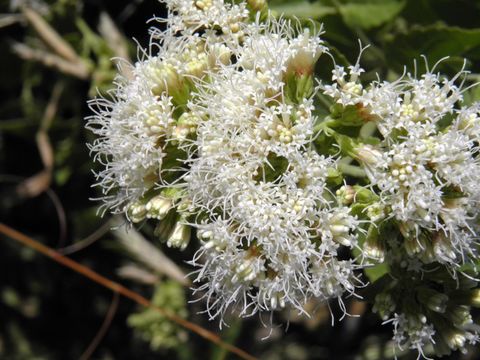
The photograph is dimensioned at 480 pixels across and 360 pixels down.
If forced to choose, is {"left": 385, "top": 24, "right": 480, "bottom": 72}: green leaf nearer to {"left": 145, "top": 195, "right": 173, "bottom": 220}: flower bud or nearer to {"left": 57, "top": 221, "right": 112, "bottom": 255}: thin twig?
{"left": 145, "top": 195, "right": 173, "bottom": 220}: flower bud

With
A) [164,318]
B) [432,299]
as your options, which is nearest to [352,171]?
[432,299]

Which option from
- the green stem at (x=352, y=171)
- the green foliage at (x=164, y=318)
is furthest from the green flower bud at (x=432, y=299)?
the green foliage at (x=164, y=318)

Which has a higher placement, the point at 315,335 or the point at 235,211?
the point at 235,211

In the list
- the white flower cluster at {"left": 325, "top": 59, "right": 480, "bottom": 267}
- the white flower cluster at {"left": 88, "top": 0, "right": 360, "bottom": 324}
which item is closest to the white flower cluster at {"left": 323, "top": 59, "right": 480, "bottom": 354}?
the white flower cluster at {"left": 325, "top": 59, "right": 480, "bottom": 267}

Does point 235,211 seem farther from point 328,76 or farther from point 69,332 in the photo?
point 69,332

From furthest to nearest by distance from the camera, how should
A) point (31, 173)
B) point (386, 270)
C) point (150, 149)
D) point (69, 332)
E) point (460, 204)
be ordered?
point (69, 332) < point (31, 173) < point (386, 270) < point (150, 149) < point (460, 204)

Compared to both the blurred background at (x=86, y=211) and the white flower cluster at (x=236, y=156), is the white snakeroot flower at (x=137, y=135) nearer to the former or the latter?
the white flower cluster at (x=236, y=156)

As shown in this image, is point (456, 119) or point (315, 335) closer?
point (456, 119)

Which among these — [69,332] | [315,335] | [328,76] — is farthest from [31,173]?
[328,76]
